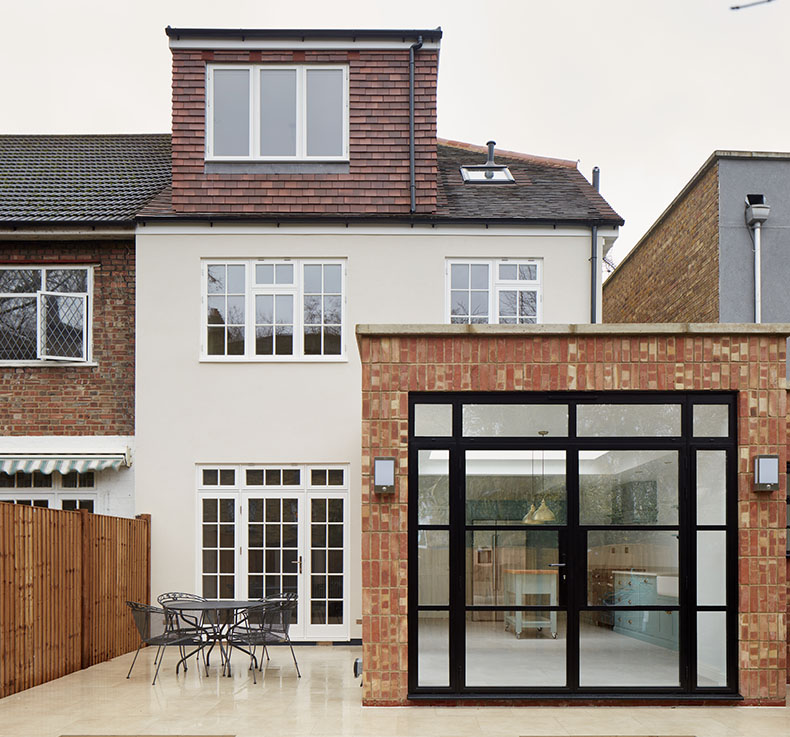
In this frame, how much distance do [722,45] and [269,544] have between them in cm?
1159

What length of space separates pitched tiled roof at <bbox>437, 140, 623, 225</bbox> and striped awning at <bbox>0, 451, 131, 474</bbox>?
5998mm

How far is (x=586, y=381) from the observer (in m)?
8.98

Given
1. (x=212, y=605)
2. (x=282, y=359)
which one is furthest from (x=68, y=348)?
(x=212, y=605)

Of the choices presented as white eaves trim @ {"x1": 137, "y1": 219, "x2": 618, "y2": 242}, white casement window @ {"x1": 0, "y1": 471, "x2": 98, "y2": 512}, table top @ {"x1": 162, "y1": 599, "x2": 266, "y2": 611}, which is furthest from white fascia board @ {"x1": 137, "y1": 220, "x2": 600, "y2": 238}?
table top @ {"x1": 162, "y1": 599, "x2": 266, "y2": 611}

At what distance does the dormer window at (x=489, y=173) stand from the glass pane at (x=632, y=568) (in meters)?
7.88

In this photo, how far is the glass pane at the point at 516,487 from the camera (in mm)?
8914

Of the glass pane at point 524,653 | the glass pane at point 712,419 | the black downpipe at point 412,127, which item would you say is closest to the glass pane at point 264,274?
the black downpipe at point 412,127

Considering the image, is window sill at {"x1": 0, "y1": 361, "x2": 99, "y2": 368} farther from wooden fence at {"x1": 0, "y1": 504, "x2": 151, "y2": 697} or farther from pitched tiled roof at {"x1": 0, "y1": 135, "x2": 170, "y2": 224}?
wooden fence at {"x1": 0, "y1": 504, "x2": 151, "y2": 697}

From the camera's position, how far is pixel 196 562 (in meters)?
13.5

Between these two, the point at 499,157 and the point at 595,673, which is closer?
the point at 595,673

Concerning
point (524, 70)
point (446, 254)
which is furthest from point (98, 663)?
point (524, 70)

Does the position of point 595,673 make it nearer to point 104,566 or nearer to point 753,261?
point 104,566

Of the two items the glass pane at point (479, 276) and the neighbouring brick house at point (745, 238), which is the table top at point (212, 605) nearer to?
the glass pane at point (479, 276)

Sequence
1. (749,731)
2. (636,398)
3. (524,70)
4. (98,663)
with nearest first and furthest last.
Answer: (749,731), (636,398), (98,663), (524,70)
